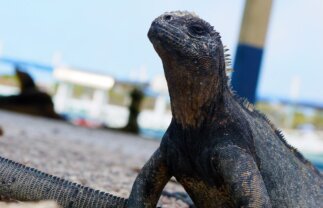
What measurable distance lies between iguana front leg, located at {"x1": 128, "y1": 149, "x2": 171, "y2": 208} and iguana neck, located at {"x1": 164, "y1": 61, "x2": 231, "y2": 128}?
0.27 metres

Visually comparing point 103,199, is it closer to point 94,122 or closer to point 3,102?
point 3,102


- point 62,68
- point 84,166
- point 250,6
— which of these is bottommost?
point 62,68

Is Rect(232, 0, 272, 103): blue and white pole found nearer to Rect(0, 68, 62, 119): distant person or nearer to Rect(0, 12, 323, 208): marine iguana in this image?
Rect(0, 68, 62, 119): distant person

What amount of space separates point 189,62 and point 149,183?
2.09 ft

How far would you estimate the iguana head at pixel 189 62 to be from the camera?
93.2 inches

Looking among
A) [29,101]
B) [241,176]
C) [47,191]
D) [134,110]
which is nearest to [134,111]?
[134,110]

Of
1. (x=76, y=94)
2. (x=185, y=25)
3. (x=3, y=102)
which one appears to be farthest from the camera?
(x=76, y=94)

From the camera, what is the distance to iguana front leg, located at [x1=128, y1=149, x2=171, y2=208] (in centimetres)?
271

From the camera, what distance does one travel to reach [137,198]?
2.74m

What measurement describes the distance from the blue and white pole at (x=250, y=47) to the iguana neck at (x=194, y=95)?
789cm

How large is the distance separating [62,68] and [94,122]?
173 cm

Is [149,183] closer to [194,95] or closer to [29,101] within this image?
[194,95]

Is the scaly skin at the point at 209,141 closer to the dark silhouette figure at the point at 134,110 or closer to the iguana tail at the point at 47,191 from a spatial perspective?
the iguana tail at the point at 47,191

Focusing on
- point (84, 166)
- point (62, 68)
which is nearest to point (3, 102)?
point (62, 68)
